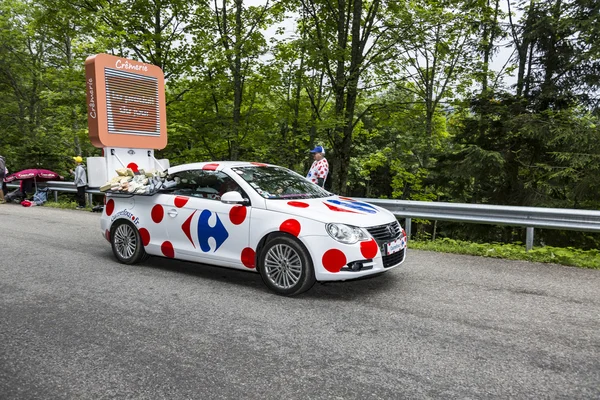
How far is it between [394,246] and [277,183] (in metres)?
1.82

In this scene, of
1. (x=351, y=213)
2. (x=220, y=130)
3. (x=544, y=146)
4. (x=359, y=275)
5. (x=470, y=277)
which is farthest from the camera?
(x=220, y=130)

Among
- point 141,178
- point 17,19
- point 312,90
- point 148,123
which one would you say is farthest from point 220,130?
point 17,19

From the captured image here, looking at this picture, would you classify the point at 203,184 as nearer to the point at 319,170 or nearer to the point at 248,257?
the point at 248,257

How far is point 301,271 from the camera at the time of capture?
496 cm

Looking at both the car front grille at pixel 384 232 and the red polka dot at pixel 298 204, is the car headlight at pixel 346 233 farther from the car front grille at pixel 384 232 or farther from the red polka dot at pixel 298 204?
the red polka dot at pixel 298 204

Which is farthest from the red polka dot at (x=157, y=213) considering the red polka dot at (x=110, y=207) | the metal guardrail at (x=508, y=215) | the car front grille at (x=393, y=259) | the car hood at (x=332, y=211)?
the metal guardrail at (x=508, y=215)

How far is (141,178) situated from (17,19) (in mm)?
27068

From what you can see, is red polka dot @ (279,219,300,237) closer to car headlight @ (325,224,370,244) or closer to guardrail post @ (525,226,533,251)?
car headlight @ (325,224,370,244)

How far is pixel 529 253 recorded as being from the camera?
7230 millimetres

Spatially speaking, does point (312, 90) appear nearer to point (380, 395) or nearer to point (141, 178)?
point (141, 178)

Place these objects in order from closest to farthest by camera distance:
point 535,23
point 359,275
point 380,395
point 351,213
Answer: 1. point 380,395
2. point 359,275
3. point 351,213
4. point 535,23

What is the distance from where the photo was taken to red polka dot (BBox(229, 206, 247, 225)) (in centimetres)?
545

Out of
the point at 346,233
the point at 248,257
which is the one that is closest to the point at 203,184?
the point at 248,257

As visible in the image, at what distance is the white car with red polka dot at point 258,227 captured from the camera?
489 centimetres
